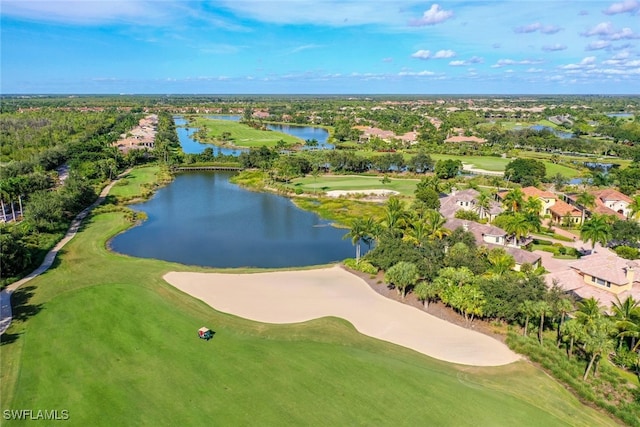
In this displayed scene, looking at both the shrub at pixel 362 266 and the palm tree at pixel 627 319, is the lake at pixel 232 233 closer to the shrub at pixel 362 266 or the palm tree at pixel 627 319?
the shrub at pixel 362 266

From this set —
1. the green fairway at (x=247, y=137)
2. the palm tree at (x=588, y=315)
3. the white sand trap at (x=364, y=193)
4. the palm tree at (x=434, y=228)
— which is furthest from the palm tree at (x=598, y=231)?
the green fairway at (x=247, y=137)

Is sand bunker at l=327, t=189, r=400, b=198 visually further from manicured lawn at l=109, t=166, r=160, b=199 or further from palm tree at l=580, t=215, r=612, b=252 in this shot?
manicured lawn at l=109, t=166, r=160, b=199

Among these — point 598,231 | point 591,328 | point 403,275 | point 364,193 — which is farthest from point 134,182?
point 591,328

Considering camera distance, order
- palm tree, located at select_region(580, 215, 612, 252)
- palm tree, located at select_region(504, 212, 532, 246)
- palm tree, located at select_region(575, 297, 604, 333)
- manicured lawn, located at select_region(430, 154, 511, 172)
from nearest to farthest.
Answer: palm tree, located at select_region(575, 297, 604, 333) → palm tree, located at select_region(580, 215, 612, 252) → palm tree, located at select_region(504, 212, 532, 246) → manicured lawn, located at select_region(430, 154, 511, 172)

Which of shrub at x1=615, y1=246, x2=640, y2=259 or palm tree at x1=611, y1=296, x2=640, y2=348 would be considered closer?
palm tree at x1=611, y1=296, x2=640, y2=348

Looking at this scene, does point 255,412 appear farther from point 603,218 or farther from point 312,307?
point 603,218

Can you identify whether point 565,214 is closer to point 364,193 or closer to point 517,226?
point 517,226

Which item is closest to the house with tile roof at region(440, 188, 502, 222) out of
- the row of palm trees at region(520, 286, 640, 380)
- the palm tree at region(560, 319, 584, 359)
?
the row of palm trees at region(520, 286, 640, 380)

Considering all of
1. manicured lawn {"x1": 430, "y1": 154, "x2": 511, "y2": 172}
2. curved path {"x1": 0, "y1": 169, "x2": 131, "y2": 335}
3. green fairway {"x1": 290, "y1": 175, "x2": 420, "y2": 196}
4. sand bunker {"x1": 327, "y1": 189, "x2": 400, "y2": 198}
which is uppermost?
manicured lawn {"x1": 430, "y1": 154, "x2": 511, "y2": 172}
